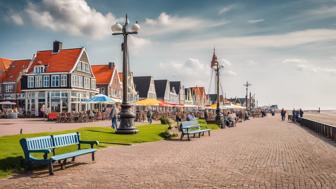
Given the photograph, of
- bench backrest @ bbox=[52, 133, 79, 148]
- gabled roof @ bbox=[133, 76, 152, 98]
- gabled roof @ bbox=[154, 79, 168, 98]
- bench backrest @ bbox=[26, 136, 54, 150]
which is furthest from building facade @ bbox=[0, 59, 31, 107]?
bench backrest @ bbox=[26, 136, 54, 150]

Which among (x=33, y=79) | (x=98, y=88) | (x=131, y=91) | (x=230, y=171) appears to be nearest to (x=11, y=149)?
(x=230, y=171)

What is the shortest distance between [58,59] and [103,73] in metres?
12.9

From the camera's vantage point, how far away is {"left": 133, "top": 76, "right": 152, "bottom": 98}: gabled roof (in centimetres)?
7944

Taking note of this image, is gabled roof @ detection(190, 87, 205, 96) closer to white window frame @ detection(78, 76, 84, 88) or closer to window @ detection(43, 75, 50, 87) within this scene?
white window frame @ detection(78, 76, 84, 88)

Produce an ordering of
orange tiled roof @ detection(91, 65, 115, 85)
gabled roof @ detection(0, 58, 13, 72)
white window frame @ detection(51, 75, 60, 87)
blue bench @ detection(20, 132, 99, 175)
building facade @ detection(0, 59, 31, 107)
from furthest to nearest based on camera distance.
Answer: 1. gabled roof @ detection(0, 58, 13, 72)
2. orange tiled roof @ detection(91, 65, 115, 85)
3. building facade @ detection(0, 59, 31, 107)
4. white window frame @ detection(51, 75, 60, 87)
5. blue bench @ detection(20, 132, 99, 175)

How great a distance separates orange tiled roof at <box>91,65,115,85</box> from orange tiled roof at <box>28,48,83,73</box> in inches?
414

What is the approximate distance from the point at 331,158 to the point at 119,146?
8.52m

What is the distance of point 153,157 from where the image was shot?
1209 centimetres

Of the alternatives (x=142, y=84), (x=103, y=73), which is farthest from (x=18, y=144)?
(x=142, y=84)

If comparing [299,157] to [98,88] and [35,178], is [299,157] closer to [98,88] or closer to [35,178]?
[35,178]

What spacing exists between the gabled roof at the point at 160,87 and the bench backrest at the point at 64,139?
7621 centimetres

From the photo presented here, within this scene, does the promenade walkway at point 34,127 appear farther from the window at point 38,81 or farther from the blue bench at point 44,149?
the window at point 38,81

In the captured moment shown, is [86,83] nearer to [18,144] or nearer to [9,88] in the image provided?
[9,88]

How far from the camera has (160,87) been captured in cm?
8944
